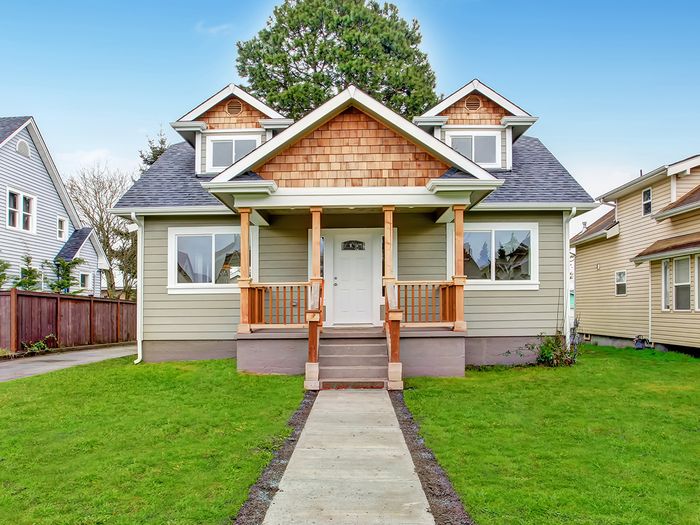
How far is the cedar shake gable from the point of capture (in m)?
10.0

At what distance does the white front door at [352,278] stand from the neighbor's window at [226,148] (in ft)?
10.5

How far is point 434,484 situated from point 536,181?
9.28m

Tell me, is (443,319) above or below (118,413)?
above

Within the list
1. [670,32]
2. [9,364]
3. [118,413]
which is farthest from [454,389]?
[670,32]

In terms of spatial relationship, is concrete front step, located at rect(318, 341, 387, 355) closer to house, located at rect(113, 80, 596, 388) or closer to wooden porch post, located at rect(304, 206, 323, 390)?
house, located at rect(113, 80, 596, 388)

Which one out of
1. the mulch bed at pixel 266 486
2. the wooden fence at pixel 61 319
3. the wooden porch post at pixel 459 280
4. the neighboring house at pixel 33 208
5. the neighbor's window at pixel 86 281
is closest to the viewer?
the mulch bed at pixel 266 486

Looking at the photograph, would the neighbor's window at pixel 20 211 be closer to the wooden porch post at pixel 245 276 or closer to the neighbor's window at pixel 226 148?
the neighbor's window at pixel 226 148

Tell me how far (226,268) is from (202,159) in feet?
9.59

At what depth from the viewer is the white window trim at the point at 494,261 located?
1160 centimetres

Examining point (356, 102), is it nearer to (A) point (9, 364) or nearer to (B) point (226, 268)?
(B) point (226, 268)

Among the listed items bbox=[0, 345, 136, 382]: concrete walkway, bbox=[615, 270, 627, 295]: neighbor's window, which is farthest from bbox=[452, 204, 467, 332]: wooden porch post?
bbox=[615, 270, 627, 295]: neighbor's window

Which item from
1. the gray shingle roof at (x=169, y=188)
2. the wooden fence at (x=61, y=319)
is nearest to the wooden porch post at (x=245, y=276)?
the gray shingle roof at (x=169, y=188)

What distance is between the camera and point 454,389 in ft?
28.1

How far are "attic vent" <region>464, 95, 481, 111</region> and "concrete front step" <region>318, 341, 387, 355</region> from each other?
254 inches
